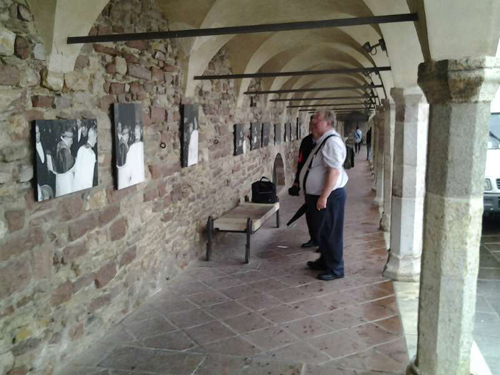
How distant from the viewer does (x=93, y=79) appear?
3301 millimetres

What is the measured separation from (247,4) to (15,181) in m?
3.44

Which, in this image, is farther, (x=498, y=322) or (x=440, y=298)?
(x=498, y=322)

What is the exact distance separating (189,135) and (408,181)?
2.42 meters

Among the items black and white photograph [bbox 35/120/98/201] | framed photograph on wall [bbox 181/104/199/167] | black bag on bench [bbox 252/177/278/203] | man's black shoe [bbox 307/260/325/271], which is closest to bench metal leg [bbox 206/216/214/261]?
framed photograph on wall [bbox 181/104/199/167]

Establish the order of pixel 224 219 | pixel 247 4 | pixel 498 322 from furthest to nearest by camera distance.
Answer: pixel 224 219, pixel 247 4, pixel 498 322

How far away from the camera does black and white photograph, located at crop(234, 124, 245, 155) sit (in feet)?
23.2

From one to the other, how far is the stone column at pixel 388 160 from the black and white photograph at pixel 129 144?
3962 mm

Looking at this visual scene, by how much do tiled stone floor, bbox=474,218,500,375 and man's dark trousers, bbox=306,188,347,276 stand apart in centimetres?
136

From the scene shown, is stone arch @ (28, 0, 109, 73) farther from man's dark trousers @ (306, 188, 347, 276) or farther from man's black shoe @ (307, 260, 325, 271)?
man's black shoe @ (307, 260, 325, 271)

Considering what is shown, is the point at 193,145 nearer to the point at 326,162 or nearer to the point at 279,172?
the point at 326,162

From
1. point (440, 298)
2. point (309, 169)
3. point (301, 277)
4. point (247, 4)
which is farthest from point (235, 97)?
point (440, 298)

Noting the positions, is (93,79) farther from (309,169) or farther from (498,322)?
(498,322)

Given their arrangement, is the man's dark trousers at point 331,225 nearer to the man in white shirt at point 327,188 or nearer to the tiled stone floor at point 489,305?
the man in white shirt at point 327,188

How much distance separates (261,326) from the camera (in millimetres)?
3549
